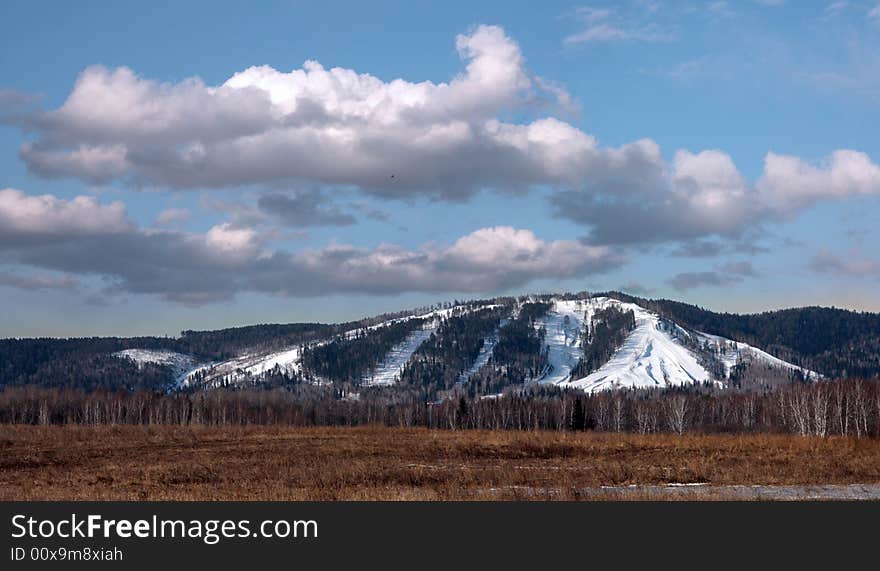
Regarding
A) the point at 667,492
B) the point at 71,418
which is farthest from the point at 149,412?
the point at 667,492

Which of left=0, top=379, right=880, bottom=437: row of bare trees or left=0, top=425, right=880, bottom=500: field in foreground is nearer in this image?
left=0, top=425, right=880, bottom=500: field in foreground

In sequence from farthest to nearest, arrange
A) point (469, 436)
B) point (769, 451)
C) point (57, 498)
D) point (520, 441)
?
point (469, 436), point (520, 441), point (769, 451), point (57, 498)

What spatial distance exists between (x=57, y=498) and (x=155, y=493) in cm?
286

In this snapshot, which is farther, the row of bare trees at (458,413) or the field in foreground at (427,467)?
the row of bare trees at (458,413)

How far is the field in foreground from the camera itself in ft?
88.9

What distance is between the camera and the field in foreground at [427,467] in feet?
88.9

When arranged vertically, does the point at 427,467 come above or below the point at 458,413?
above

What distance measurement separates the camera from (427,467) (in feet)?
119

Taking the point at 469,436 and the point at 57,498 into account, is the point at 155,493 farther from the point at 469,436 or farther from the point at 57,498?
the point at 469,436

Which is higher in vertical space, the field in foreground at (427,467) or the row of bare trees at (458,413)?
the field in foreground at (427,467)

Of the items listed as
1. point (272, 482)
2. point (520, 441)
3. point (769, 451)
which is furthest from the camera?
point (520, 441)

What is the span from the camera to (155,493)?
26.8 meters

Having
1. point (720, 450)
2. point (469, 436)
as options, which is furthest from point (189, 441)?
point (720, 450)

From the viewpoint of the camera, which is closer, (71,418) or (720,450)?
(720,450)
